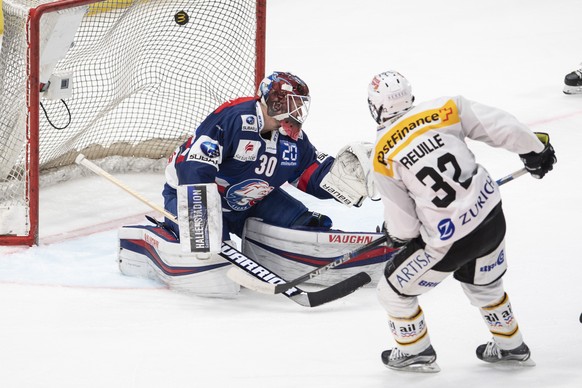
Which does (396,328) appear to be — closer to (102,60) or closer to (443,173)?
(443,173)

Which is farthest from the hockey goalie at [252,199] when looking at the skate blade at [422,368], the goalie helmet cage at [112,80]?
the skate blade at [422,368]

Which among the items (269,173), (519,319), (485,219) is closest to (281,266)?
(269,173)

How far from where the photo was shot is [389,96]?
9.89ft

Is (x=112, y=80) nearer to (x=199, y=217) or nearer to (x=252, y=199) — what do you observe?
(x=252, y=199)

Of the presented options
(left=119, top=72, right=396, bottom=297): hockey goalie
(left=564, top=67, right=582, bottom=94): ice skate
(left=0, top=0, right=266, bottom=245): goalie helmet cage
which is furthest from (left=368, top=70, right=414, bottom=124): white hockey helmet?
(left=564, top=67, right=582, bottom=94): ice skate

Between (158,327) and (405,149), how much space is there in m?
1.10

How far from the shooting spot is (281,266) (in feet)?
13.1

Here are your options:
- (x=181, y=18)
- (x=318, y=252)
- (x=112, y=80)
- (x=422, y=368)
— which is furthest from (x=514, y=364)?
(x=112, y=80)

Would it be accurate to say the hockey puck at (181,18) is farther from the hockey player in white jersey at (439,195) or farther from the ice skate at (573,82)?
the ice skate at (573,82)

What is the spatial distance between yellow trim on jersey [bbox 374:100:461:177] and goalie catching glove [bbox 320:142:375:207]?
2.99 feet

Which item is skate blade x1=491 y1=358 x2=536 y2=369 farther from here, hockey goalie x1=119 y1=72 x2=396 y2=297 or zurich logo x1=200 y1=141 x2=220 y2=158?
zurich logo x1=200 y1=141 x2=220 y2=158

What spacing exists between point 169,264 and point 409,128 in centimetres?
124

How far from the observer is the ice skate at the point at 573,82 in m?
6.01

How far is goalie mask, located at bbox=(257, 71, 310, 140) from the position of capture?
3.79 m
